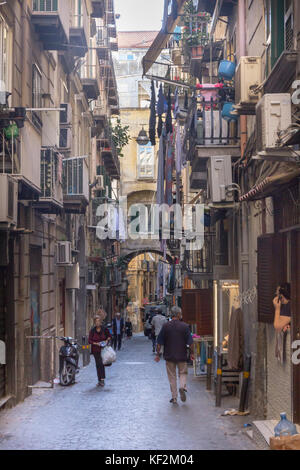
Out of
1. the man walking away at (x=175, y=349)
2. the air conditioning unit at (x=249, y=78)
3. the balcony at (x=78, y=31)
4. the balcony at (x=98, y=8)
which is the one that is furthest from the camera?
the balcony at (x=98, y=8)

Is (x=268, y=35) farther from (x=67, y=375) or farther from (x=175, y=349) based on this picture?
(x=67, y=375)

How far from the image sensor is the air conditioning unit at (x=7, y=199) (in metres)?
10.5

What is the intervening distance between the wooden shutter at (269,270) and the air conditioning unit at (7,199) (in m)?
3.61

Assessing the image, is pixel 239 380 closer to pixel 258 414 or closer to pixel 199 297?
pixel 258 414

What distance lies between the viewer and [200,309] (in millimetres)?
16641

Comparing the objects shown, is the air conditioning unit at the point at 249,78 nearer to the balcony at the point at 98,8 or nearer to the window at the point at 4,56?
the window at the point at 4,56

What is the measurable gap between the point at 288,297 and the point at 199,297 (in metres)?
7.70

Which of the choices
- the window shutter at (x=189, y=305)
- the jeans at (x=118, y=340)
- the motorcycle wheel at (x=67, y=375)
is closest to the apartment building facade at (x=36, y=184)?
the motorcycle wheel at (x=67, y=375)

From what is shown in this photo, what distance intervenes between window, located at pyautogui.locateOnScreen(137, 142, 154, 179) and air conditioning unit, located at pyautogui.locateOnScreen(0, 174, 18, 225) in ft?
142

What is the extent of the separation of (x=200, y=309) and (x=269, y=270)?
694 cm

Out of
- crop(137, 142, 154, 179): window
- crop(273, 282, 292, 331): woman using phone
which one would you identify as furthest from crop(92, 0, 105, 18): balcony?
crop(137, 142, 154, 179): window

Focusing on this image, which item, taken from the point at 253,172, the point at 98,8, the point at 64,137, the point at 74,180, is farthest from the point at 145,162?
the point at 253,172
